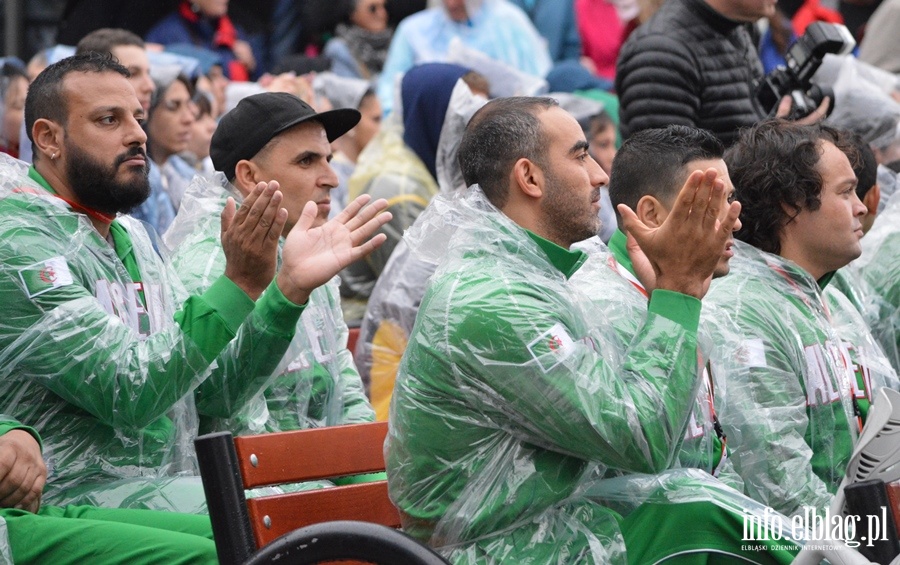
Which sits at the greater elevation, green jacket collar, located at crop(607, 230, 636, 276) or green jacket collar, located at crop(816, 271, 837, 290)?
green jacket collar, located at crop(607, 230, 636, 276)

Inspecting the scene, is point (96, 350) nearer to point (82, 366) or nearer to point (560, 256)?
point (82, 366)

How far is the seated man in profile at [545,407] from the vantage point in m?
2.86

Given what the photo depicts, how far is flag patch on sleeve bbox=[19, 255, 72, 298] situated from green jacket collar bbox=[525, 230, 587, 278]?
1.17 metres

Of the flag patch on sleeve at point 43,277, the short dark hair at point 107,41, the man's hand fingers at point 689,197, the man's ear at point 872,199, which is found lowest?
the man's ear at point 872,199

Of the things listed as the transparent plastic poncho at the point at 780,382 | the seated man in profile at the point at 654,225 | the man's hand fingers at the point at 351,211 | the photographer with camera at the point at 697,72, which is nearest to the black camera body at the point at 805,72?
the photographer with camera at the point at 697,72

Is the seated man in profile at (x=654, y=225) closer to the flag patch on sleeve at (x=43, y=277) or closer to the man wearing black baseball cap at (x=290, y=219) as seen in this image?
the man wearing black baseball cap at (x=290, y=219)

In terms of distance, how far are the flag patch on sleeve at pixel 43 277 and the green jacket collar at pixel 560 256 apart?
1173 mm

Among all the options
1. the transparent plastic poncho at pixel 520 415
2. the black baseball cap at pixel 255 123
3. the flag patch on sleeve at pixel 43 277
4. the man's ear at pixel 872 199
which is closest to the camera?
the transparent plastic poncho at pixel 520 415

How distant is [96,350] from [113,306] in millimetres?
281

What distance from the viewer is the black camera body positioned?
17.9 feet

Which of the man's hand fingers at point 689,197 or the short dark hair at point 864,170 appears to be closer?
the man's hand fingers at point 689,197

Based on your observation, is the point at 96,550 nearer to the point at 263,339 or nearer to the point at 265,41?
the point at 263,339

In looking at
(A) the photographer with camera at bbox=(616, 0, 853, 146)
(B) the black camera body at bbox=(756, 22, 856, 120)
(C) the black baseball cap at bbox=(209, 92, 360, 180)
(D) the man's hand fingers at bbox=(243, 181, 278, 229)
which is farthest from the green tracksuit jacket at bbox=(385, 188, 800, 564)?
(B) the black camera body at bbox=(756, 22, 856, 120)

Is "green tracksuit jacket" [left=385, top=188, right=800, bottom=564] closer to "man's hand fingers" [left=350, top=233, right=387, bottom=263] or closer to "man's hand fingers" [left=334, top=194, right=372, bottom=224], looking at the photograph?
"man's hand fingers" [left=350, top=233, right=387, bottom=263]
